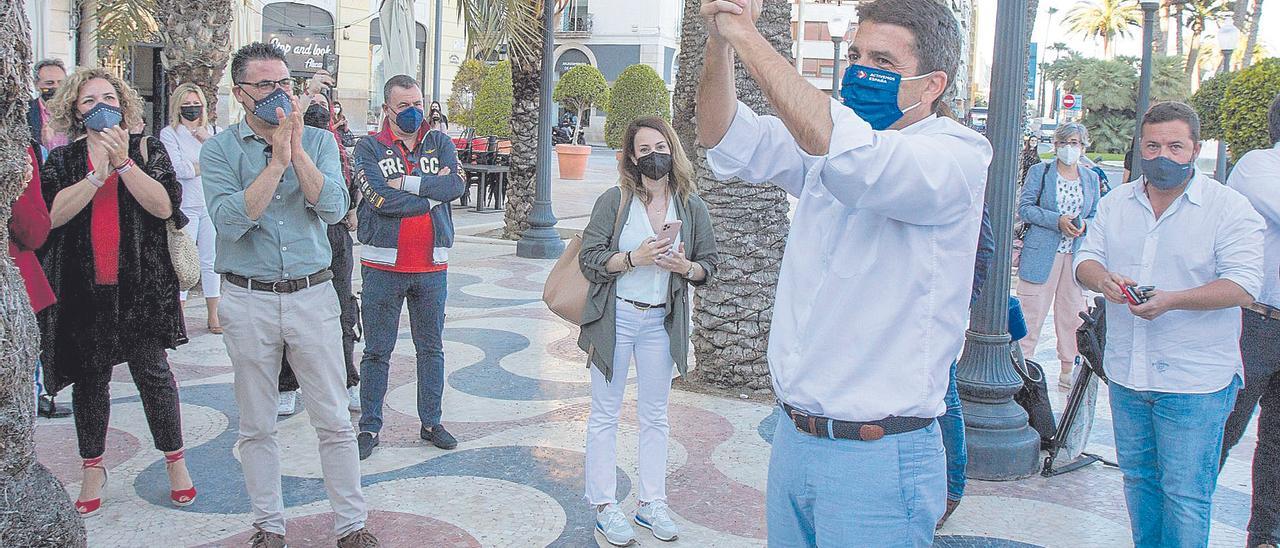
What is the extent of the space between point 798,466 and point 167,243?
11.0ft

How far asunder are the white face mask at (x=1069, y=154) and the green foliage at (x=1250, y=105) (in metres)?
11.8

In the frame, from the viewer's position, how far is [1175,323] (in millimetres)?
3855

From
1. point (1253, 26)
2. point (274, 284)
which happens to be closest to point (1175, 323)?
point (274, 284)

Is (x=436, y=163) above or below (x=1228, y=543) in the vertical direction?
above

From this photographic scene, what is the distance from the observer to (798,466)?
2410 mm

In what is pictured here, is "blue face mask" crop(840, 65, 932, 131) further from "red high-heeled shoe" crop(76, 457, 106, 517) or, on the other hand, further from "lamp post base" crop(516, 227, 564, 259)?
"lamp post base" crop(516, 227, 564, 259)

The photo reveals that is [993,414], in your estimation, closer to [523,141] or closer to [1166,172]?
[1166,172]

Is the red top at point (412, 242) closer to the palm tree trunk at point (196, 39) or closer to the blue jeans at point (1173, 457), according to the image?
the blue jeans at point (1173, 457)

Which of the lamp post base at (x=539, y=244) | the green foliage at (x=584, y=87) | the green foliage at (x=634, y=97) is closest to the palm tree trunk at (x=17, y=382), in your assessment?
the lamp post base at (x=539, y=244)

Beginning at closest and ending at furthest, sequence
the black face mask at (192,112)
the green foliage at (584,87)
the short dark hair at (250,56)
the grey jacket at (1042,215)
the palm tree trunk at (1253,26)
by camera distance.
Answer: the short dark hair at (250,56), the grey jacket at (1042,215), the black face mask at (192,112), the green foliage at (584,87), the palm tree trunk at (1253,26)

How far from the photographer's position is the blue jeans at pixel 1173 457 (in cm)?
375

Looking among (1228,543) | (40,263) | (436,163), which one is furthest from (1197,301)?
(40,263)

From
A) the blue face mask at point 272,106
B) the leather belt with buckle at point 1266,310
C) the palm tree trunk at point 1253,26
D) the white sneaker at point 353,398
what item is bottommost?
the white sneaker at point 353,398

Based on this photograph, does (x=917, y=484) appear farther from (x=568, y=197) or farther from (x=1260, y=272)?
(x=568, y=197)
